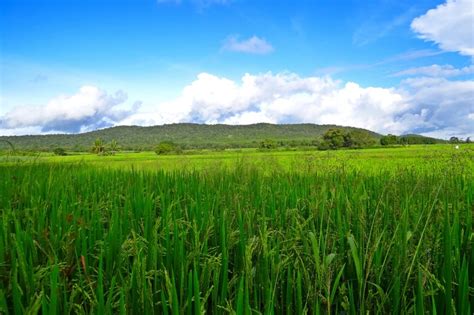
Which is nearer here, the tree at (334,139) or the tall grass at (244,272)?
the tall grass at (244,272)

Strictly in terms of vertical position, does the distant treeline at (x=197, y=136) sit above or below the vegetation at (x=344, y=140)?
above

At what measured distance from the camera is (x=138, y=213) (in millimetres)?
3484

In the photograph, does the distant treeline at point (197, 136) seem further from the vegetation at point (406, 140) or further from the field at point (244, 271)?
the field at point (244, 271)

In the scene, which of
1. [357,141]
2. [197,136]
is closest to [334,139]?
[357,141]

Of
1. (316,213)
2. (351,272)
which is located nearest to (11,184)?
(316,213)

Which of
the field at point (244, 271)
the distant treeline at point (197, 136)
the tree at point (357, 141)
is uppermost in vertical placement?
the distant treeline at point (197, 136)

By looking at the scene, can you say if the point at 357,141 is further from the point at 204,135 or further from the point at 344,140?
the point at 204,135

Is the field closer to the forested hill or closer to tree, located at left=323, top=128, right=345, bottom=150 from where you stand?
tree, located at left=323, top=128, right=345, bottom=150

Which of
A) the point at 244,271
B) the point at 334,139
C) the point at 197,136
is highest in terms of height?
the point at 197,136

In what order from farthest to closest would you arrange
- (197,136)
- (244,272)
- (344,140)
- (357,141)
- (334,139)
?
1. (197,136)
2. (357,141)
3. (344,140)
4. (334,139)
5. (244,272)

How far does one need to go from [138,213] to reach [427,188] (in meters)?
3.46

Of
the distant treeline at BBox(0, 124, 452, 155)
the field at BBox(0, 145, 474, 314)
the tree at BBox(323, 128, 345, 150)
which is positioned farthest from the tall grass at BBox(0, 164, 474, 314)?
the distant treeline at BBox(0, 124, 452, 155)

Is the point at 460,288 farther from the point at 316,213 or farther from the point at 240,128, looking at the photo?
the point at 240,128

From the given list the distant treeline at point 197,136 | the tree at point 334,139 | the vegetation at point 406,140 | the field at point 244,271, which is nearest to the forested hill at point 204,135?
the distant treeline at point 197,136
